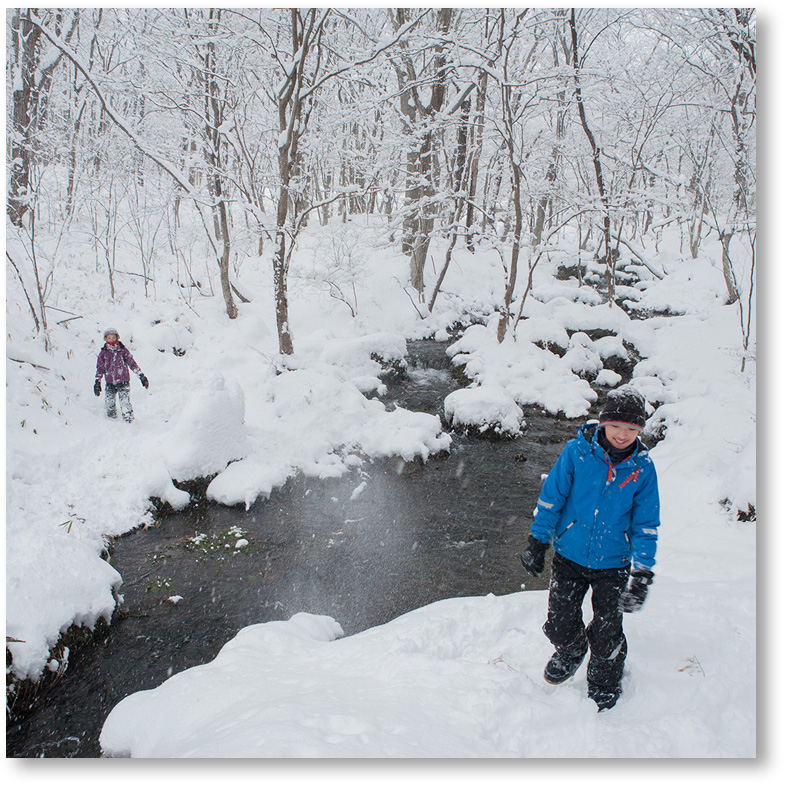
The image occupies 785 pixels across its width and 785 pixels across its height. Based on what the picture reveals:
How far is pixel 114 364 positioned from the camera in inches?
296

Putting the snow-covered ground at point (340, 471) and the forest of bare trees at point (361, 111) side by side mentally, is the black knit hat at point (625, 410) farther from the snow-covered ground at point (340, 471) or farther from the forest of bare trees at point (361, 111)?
the forest of bare trees at point (361, 111)

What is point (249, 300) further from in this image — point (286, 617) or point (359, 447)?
point (286, 617)

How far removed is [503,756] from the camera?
2.21m

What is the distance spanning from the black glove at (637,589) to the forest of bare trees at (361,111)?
8.11 meters

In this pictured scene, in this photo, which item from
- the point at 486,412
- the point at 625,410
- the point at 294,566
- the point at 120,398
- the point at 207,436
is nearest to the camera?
the point at 625,410

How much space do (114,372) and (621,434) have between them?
7.98m


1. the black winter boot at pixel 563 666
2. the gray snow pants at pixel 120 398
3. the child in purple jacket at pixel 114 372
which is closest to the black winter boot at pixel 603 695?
the black winter boot at pixel 563 666

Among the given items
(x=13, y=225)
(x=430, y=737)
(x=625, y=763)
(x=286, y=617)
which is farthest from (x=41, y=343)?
(x=625, y=763)

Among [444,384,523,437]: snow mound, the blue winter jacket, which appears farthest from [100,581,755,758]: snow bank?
[444,384,523,437]: snow mound

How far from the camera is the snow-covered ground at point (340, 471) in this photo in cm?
234

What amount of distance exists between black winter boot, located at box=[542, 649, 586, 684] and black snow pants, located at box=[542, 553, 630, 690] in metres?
0.01

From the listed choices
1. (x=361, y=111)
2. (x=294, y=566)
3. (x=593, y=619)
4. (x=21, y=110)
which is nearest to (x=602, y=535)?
(x=593, y=619)

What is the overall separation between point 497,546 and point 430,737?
3693 mm

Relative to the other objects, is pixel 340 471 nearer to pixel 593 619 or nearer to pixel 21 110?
pixel 593 619
